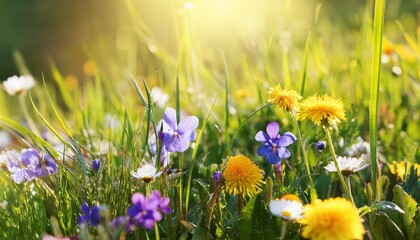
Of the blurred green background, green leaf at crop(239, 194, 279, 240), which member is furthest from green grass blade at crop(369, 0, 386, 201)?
the blurred green background

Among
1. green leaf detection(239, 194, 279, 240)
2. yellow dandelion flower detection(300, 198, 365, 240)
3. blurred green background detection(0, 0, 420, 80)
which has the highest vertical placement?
blurred green background detection(0, 0, 420, 80)

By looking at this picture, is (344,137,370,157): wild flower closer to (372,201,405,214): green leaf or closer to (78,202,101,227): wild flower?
(372,201,405,214): green leaf

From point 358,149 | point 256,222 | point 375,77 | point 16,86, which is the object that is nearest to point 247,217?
point 256,222

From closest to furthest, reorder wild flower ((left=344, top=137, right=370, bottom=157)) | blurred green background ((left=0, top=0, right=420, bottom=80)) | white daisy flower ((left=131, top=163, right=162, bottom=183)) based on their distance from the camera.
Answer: white daisy flower ((left=131, top=163, right=162, bottom=183)), wild flower ((left=344, top=137, right=370, bottom=157)), blurred green background ((left=0, top=0, right=420, bottom=80))

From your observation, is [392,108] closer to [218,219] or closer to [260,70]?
[260,70]

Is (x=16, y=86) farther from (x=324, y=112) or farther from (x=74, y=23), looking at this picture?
(x=74, y=23)

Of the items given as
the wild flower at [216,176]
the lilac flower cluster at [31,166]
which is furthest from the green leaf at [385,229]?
the lilac flower cluster at [31,166]

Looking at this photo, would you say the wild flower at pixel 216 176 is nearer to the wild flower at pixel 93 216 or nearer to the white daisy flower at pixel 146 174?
the white daisy flower at pixel 146 174
